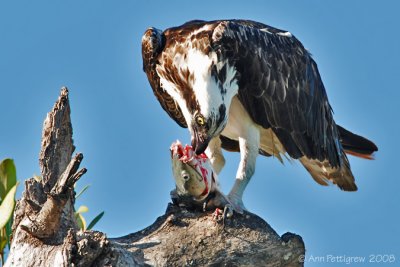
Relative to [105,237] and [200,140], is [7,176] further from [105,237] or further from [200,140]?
[200,140]

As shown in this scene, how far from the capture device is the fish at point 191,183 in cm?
716

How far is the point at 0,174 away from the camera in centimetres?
663

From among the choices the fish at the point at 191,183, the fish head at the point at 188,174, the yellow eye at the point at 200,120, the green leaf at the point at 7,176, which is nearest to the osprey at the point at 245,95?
the yellow eye at the point at 200,120

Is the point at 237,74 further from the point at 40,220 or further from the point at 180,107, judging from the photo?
the point at 40,220

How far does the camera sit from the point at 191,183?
23.5 feet

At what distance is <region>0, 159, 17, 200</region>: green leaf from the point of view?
6602 mm

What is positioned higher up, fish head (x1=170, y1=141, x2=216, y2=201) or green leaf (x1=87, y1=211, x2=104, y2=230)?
fish head (x1=170, y1=141, x2=216, y2=201)

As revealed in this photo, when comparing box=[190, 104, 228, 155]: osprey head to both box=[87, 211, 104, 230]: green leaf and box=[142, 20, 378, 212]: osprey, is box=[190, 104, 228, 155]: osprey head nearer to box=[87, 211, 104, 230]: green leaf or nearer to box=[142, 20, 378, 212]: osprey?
box=[142, 20, 378, 212]: osprey

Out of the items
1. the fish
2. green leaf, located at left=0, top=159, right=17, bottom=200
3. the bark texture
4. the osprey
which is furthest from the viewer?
the osprey

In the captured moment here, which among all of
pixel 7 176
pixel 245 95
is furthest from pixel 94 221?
pixel 245 95

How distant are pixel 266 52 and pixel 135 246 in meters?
3.13

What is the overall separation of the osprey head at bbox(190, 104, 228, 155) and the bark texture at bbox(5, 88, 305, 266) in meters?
0.96

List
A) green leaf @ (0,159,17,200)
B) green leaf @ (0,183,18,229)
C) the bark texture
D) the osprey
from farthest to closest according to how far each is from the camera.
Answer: the osprey
green leaf @ (0,159,17,200)
green leaf @ (0,183,18,229)
the bark texture

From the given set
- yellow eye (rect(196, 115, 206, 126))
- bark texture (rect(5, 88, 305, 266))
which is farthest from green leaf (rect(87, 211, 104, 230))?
yellow eye (rect(196, 115, 206, 126))
